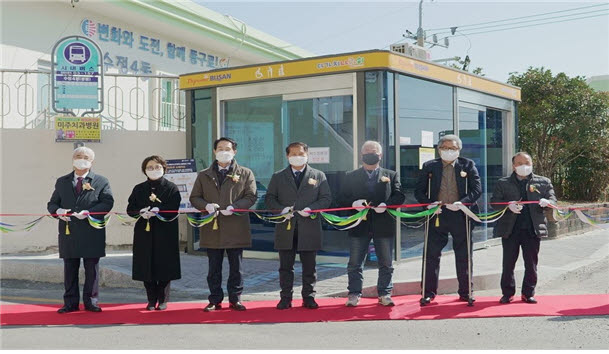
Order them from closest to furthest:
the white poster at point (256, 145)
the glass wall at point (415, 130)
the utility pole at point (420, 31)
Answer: the glass wall at point (415, 130), the white poster at point (256, 145), the utility pole at point (420, 31)

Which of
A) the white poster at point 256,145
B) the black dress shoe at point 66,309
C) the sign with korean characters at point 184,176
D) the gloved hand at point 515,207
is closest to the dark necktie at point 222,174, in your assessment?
the black dress shoe at point 66,309

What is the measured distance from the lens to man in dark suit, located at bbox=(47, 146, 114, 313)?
6938mm

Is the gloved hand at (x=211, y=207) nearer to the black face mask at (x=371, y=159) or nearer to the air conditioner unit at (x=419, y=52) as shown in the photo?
the black face mask at (x=371, y=159)

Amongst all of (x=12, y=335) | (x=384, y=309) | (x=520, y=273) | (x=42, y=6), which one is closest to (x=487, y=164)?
(x=520, y=273)

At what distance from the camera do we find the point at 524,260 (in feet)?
23.8

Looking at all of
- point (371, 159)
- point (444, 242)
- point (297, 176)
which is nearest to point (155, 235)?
point (297, 176)

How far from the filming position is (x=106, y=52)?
14.6 m

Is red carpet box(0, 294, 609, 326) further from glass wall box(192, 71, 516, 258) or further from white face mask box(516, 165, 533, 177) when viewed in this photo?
glass wall box(192, 71, 516, 258)

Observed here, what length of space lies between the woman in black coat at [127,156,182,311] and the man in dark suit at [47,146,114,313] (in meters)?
0.42

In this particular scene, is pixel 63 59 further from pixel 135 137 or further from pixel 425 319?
pixel 425 319

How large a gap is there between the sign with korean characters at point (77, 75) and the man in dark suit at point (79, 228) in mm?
4097

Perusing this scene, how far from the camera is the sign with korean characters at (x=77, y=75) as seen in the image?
10695 mm

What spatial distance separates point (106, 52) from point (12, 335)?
9991 mm

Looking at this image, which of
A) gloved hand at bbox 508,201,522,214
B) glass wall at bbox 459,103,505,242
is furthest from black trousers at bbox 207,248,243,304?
glass wall at bbox 459,103,505,242
